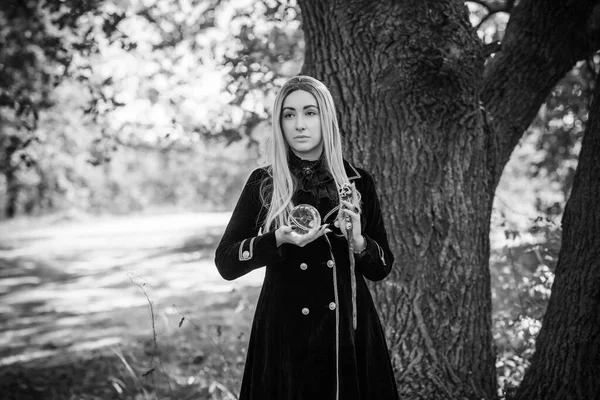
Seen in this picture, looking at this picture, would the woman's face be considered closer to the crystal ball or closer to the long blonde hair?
the long blonde hair

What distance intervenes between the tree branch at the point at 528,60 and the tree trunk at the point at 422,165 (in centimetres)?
→ 33

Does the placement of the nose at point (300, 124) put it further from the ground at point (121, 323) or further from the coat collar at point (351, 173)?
the ground at point (121, 323)

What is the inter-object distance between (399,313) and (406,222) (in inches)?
21.6

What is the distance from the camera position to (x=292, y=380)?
2.53 metres

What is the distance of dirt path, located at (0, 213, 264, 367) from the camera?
7.31m

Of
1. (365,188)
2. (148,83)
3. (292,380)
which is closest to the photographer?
(292,380)

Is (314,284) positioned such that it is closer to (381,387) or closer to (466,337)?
(381,387)

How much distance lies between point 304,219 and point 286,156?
16.9 inches

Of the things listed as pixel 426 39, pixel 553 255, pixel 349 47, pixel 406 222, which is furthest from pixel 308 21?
pixel 553 255

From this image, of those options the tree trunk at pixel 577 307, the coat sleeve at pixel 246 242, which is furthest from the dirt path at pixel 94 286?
the tree trunk at pixel 577 307

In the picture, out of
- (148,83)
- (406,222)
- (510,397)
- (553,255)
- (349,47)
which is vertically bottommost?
(510,397)

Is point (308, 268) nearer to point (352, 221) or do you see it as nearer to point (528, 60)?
point (352, 221)

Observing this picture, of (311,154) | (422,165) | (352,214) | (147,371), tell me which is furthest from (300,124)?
(147,371)

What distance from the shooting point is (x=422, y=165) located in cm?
355
